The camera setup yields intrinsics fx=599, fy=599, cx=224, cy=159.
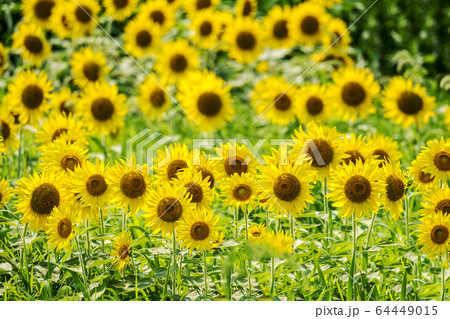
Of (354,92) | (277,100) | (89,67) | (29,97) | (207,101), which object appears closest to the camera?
(29,97)

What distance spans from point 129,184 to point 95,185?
13 cm

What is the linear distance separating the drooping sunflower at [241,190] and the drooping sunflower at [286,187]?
0.06m

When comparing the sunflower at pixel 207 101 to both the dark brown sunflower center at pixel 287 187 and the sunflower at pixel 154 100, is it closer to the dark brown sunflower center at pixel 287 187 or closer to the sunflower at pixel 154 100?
the sunflower at pixel 154 100

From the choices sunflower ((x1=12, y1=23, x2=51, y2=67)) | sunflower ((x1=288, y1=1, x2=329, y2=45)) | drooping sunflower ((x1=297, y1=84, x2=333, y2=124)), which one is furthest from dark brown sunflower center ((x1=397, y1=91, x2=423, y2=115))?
sunflower ((x1=12, y1=23, x2=51, y2=67))

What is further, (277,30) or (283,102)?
(277,30)

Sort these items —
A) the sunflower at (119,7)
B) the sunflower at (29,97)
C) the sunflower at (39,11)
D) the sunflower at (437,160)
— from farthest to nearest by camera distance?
the sunflower at (119,7) → the sunflower at (39,11) → the sunflower at (29,97) → the sunflower at (437,160)

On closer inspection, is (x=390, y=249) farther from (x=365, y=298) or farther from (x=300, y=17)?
(x=300, y=17)

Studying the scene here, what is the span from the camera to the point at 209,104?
3648mm

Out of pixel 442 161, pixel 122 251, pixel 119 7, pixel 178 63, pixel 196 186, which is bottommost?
pixel 122 251

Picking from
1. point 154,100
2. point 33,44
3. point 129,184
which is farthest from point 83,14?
point 129,184

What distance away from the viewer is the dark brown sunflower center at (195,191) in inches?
91.8

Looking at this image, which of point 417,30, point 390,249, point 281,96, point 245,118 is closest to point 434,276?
point 390,249

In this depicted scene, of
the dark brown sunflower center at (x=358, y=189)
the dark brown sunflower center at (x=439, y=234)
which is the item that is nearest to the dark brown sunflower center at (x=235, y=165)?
the dark brown sunflower center at (x=358, y=189)

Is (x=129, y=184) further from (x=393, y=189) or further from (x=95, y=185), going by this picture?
(x=393, y=189)
